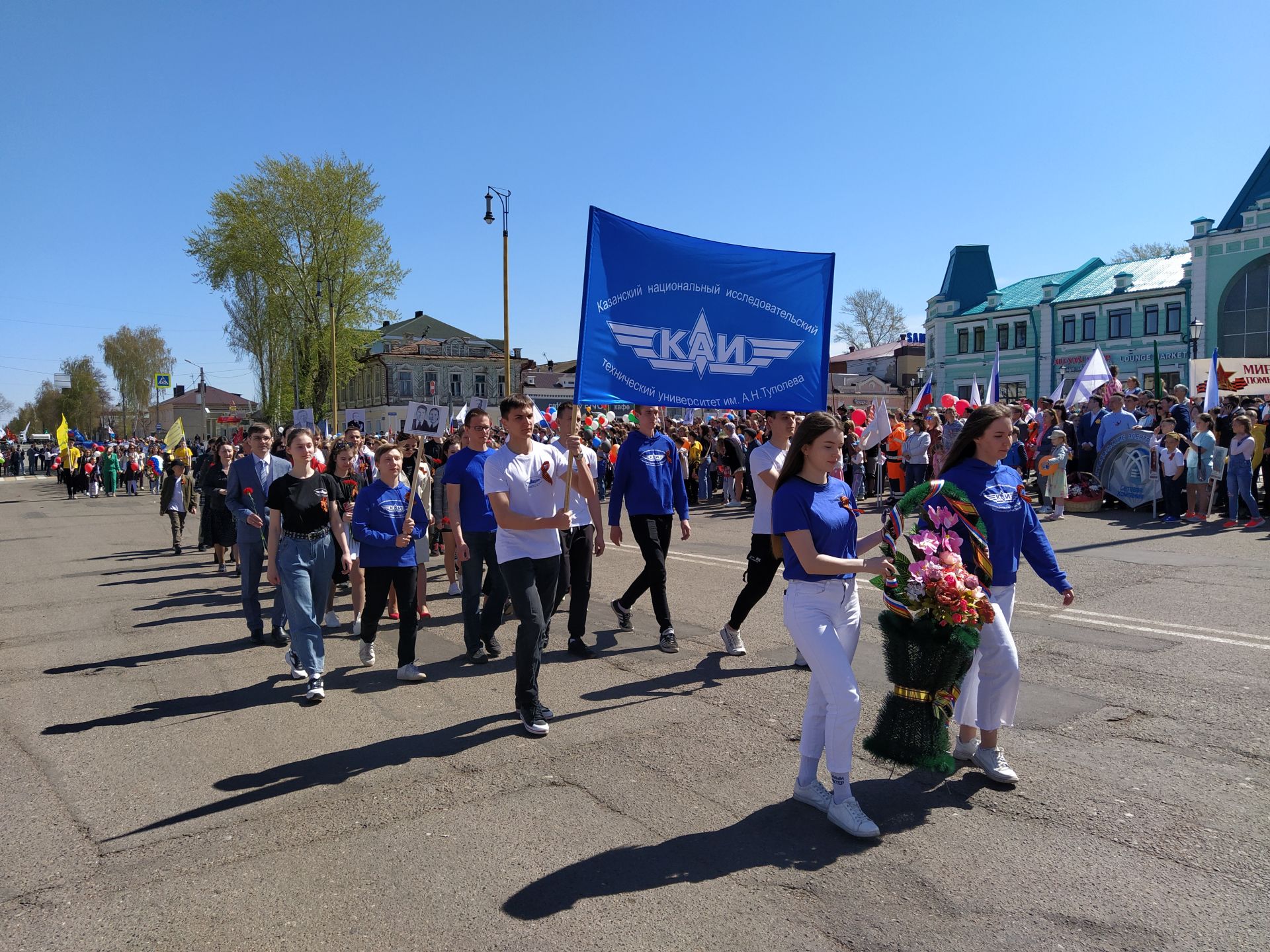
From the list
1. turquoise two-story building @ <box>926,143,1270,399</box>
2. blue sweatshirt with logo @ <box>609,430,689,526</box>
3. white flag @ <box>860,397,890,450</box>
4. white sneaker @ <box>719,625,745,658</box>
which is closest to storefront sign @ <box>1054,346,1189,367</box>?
turquoise two-story building @ <box>926,143,1270,399</box>

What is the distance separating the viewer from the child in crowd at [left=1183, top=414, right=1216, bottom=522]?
1452cm

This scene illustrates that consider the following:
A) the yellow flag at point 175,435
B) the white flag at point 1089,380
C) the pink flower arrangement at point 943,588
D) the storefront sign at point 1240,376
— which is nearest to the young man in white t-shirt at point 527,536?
the pink flower arrangement at point 943,588

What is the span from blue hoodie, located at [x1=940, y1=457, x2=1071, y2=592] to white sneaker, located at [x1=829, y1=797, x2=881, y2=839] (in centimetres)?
138

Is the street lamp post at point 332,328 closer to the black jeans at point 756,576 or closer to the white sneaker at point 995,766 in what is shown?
the black jeans at point 756,576

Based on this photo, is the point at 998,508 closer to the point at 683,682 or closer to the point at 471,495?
the point at 683,682

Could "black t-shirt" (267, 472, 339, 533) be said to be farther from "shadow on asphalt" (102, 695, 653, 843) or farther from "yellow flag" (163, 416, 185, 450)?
"yellow flag" (163, 416, 185, 450)

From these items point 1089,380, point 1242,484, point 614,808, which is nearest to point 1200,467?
point 1242,484

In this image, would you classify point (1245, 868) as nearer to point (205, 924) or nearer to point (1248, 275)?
point (205, 924)

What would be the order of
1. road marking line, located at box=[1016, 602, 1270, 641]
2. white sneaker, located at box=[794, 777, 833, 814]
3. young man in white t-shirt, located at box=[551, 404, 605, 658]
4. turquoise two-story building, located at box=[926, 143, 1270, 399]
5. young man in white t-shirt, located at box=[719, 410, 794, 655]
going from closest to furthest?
white sneaker, located at box=[794, 777, 833, 814], young man in white t-shirt, located at box=[719, 410, 794, 655], young man in white t-shirt, located at box=[551, 404, 605, 658], road marking line, located at box=[1016, 602, 1270, 641], turquoise two-story building, located at box=[926, 143, 1270, 399]

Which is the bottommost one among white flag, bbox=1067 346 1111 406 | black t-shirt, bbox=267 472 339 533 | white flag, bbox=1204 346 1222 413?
black t-shirt, bbox=267 472 339 533

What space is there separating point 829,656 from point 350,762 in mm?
2748

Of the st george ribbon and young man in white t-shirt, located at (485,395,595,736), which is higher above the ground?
the st george ribbon

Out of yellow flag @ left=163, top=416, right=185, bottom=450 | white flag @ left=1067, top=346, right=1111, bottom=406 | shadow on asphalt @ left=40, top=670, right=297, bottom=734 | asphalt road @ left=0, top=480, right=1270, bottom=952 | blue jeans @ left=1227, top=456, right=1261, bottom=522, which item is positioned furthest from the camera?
yellow flag @ left=163, top=416, right=185, bottom=450

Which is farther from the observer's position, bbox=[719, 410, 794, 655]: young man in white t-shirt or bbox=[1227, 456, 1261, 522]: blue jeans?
bbox=[1227, 456, 1261, 522]: blue jeans
